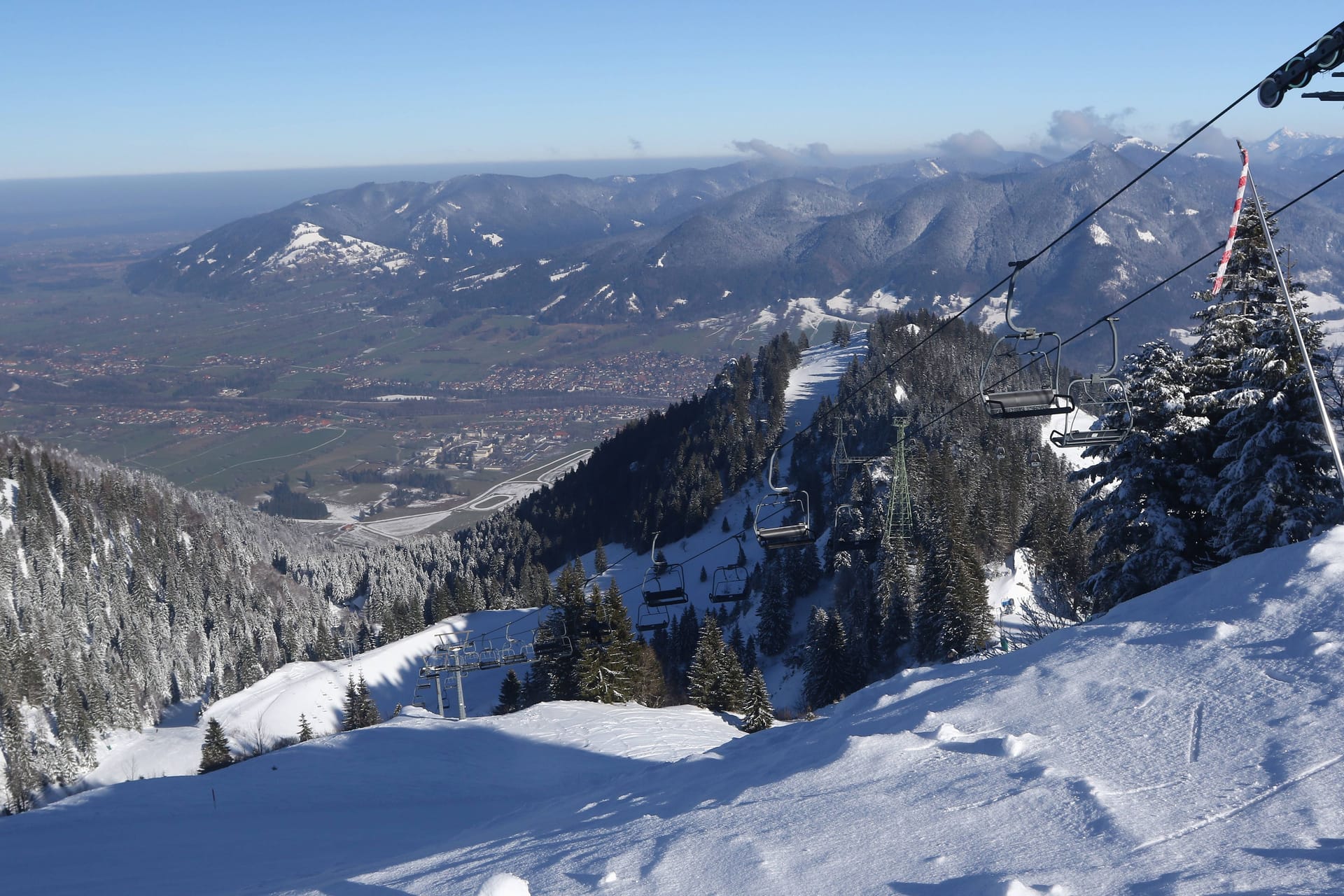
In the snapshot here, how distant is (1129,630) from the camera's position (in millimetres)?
11773

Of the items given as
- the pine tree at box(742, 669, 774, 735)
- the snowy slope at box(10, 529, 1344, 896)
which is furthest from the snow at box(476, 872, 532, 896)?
the pine tree at box(742, 669, 774, 735)

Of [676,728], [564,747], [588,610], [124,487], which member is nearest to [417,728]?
[564,747]

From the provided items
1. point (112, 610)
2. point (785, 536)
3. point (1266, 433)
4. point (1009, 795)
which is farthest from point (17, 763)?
point (1266, 433)

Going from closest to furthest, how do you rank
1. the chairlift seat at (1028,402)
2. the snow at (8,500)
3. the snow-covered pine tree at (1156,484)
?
the chairlift seat at (1028,402) < the snow-covered pine tree at (1156,484) < the snow at (8,500)

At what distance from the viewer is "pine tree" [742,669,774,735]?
31.4 m

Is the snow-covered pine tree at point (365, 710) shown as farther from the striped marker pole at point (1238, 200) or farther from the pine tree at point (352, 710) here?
the striped marker pole at point (1238, 200)

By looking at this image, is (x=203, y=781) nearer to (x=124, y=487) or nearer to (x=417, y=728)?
(x=417, y=728)

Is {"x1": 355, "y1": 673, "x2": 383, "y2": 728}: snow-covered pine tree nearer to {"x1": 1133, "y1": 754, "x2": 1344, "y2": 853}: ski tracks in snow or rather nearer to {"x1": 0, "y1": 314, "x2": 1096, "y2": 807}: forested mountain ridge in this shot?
{"x1": 0, "y1": 314, "x2": 1096, "y2": 807}: forested mountain ridge

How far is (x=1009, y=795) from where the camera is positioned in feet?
27.1

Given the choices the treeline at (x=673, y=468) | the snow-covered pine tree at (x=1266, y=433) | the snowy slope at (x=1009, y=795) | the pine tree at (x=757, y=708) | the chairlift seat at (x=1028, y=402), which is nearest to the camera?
the snowy slope at (x=1009, y=795)

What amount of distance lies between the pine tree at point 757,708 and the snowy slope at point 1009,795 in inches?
650

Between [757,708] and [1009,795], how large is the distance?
24.8 metres

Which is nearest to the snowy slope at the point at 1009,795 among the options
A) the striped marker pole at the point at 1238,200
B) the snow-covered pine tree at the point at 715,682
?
the striped marker pole at the point at 1238,200

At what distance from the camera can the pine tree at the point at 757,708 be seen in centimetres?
3144
